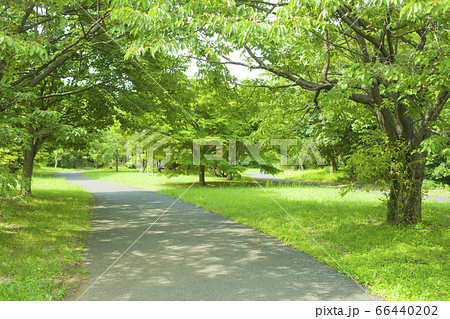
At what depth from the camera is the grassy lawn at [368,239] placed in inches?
188

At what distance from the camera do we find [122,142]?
45562 mm

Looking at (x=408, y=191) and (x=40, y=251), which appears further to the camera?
(x=408, y=191)

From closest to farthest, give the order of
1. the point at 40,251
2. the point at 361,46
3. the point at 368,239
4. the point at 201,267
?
the point at 201,267 < the point at 40,251 < the point at 368,239 < the point at 361,46

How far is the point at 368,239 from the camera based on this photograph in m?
7.24

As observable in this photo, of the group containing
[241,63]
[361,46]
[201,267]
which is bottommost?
[201,267]

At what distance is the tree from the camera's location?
491 cm

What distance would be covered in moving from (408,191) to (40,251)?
8.40 meters

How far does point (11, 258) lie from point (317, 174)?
93.2 feet

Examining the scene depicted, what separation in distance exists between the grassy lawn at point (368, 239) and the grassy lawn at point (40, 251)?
4.35 metres

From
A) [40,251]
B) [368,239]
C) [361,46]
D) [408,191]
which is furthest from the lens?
[361,46]

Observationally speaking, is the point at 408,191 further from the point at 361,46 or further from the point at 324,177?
the point at 324,177

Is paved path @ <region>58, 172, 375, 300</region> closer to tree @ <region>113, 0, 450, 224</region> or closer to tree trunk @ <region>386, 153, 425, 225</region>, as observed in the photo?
tree @ <region>113, 0, 450, 224</region>

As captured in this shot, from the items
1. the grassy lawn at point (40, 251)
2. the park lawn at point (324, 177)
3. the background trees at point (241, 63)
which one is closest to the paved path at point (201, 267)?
the grassy lawn at point (40, 251)

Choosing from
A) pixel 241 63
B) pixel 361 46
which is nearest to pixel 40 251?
pixel 241 63
